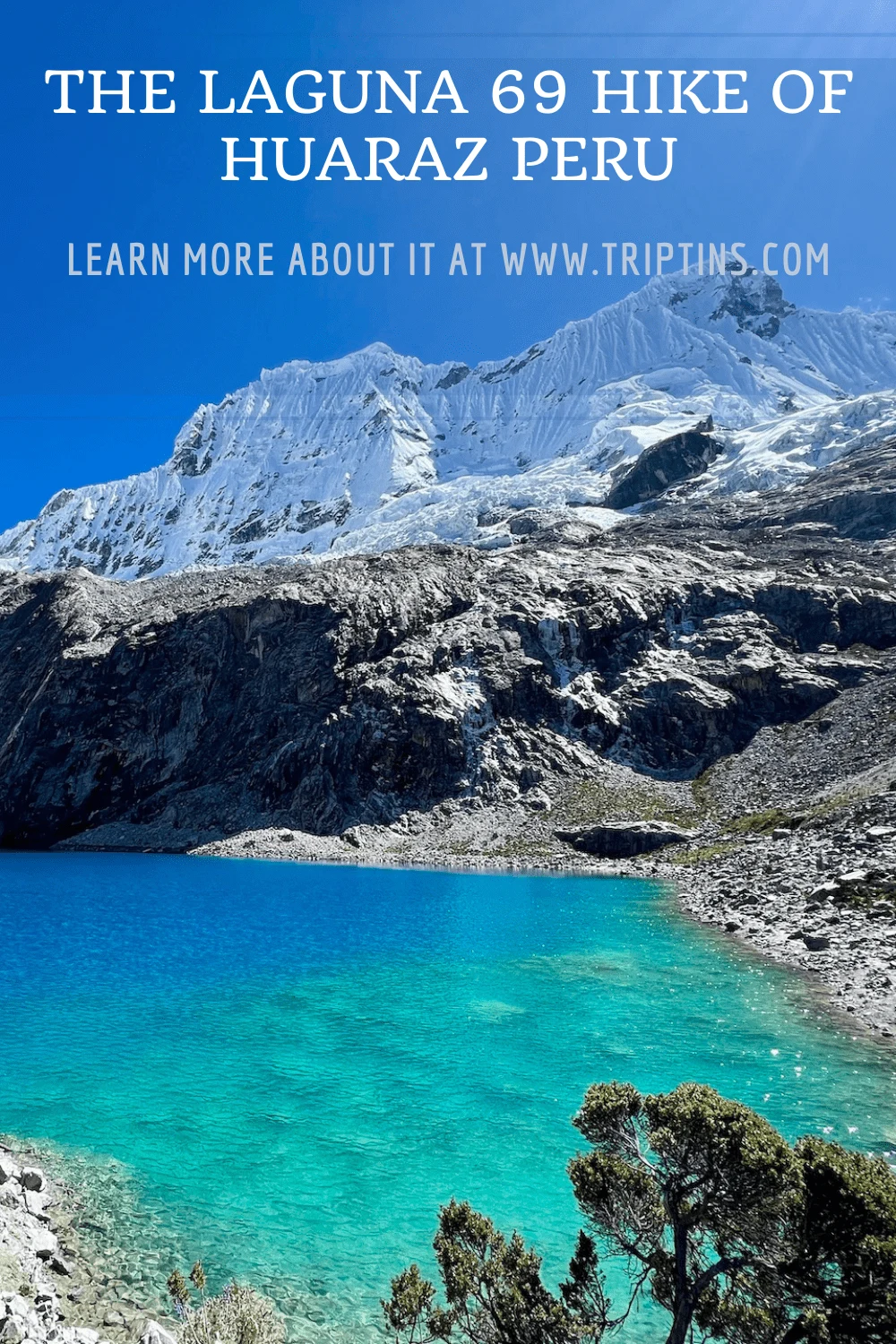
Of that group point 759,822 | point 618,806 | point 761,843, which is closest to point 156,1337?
point 761,843

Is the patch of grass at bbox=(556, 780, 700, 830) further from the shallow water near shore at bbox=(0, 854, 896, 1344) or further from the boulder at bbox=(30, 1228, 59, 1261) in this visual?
the boulder at bbox=(30, 1228, 59, 1261)

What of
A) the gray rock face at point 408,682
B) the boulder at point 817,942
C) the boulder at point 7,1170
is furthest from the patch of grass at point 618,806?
the boulder at point 7,1170

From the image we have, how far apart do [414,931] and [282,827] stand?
62194 mm

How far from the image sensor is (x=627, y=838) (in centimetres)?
8625

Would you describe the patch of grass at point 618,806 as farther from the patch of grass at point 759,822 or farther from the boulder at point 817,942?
the boulder at point 817,942

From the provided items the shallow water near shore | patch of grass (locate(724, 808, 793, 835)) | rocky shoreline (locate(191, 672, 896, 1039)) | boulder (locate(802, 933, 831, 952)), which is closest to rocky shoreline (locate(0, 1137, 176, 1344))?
the shallow water near shore

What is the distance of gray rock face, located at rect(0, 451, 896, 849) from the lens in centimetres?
11056

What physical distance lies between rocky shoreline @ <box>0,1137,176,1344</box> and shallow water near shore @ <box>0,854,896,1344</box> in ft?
2.49

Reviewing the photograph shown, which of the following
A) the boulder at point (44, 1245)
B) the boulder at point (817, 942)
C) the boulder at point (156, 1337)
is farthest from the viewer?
the boulder at point (817, 942)

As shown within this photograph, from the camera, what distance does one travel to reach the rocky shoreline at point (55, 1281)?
11.1 m

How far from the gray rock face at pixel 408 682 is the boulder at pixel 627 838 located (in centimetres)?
1908

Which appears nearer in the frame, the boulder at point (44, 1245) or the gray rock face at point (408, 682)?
the boulder at point (44, 1245)

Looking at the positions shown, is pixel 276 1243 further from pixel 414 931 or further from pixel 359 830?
pixel 359 830

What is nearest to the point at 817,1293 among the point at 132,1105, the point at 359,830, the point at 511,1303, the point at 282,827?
the point at 511,1303
